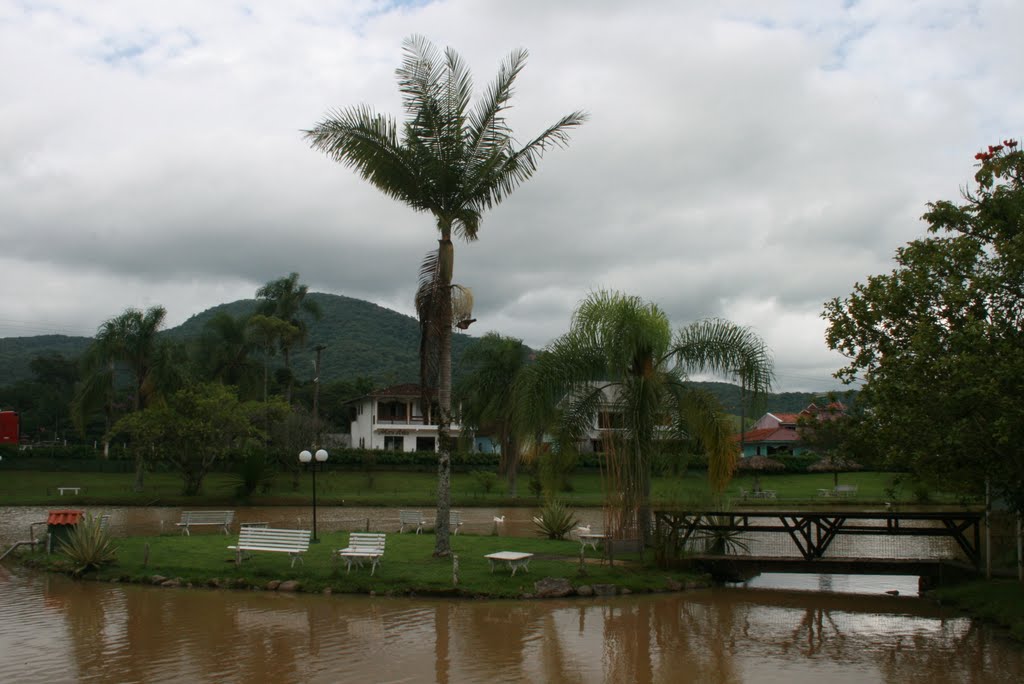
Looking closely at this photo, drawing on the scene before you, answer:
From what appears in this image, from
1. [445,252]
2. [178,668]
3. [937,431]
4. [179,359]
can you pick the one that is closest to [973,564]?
[937,431]

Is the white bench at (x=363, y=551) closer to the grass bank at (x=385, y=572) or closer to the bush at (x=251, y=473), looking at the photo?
the grass bank at (x=385, y=572)

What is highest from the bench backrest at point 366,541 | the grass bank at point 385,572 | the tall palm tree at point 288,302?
the tall palm tree at point 288,302

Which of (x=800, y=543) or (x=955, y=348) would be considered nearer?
(x=955, y=348)

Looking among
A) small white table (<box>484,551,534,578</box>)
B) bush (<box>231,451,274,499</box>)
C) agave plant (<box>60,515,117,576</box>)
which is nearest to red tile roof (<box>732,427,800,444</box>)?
bush (<box>231,451,274,499</box>)

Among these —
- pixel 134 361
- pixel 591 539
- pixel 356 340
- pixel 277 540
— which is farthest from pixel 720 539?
pixel 356 340

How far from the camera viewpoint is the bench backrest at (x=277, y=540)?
676 inches

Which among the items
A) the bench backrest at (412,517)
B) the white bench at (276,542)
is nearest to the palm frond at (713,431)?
the white bench at (276,542)

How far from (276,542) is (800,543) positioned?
10937 millimetres

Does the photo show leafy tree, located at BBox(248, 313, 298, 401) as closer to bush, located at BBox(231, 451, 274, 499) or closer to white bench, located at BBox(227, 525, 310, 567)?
bush, located at BBox(231, 451, 274, 499)

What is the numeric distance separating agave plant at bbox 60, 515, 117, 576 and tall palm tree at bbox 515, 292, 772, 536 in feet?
29.7

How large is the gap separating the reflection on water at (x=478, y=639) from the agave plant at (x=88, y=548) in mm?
966

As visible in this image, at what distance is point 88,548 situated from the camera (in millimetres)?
17406

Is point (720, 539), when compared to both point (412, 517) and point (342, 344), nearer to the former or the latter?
point (412, 517)

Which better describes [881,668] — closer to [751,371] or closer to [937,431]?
[937,431]
